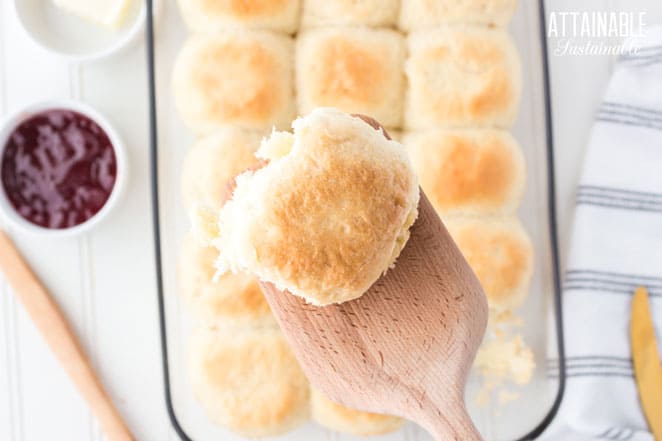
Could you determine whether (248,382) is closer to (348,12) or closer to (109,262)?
(109,262)

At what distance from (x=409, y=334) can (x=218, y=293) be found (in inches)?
21.1

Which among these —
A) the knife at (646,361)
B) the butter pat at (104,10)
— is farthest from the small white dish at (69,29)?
the knife at (646,361)

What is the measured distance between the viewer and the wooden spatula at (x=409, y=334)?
945 mm

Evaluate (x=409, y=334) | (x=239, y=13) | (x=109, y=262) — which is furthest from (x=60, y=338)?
(x=409, y=334)

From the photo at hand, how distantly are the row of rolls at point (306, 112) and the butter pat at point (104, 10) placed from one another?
15 cm

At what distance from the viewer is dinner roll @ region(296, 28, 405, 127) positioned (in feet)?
4.64

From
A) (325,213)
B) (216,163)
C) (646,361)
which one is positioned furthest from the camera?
(646,361)

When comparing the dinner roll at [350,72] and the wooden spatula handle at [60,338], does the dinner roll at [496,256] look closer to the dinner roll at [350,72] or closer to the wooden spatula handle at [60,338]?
the dinner roll at [350,72]

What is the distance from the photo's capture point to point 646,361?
1.50 metres

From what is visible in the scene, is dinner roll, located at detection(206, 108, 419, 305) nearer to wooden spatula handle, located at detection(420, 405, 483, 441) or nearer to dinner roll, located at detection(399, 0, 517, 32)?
wooden spatula handle, located at detection(420, 405, 483, 441)

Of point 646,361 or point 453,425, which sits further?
point 646,361

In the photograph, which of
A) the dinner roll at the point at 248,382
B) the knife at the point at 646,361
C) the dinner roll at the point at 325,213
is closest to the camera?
the dinner roll at the point at 325,213

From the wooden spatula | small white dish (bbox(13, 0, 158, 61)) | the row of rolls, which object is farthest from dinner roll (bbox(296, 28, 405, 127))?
the wooden spatula

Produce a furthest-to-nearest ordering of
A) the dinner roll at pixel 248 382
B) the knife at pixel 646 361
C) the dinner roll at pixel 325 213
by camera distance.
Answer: the knife at pixel 646 361 → the dinner roll at pixel 248 382 → the dinner roll at pixel 325 213
